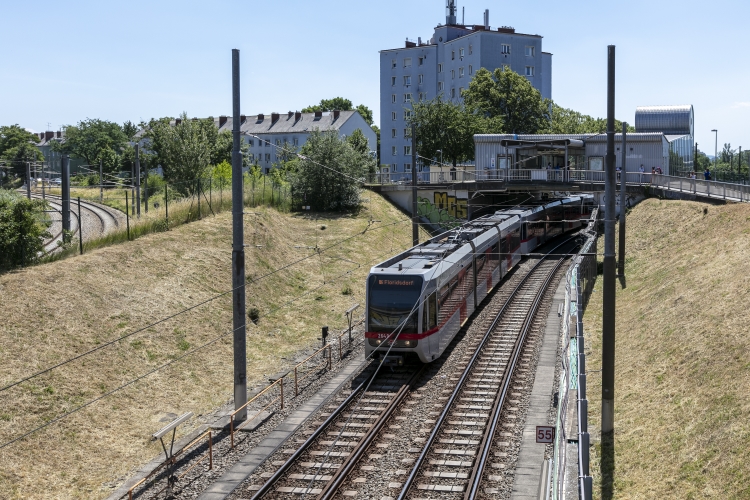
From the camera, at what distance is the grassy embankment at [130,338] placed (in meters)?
16.4

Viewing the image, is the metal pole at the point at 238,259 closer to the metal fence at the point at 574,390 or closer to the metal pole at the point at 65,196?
the metal fence at the point at 574,390

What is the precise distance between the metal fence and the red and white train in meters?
3.61

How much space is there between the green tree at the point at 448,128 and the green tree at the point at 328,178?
14176mm

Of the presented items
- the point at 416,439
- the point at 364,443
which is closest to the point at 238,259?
the point at 364,443

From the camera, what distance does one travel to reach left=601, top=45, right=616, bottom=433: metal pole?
15430mm

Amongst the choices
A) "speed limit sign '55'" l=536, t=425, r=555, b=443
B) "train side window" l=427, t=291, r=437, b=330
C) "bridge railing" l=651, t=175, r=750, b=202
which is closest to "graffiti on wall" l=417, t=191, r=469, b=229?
"bridge railing" l=651, t=175, r=750, b=202

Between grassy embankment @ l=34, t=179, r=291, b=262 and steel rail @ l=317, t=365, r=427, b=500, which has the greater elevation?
grassy embankment @ l=34, t=179, r=291, b=262

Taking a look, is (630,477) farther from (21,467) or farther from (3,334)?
(3,334)

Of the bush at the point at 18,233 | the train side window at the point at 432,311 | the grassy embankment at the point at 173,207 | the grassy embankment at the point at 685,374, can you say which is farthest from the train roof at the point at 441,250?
the grassy embankment at the point at 173,207

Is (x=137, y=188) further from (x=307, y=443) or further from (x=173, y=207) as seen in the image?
(x=307, y=443)

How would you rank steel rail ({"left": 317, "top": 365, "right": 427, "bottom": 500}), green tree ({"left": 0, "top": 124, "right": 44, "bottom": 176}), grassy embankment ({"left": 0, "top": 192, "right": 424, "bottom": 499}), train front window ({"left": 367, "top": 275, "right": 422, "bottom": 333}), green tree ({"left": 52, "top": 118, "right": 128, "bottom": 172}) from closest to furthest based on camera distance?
steel rail ({"left": 317, "top": 365, "right": 427, "bottom": 500}) < grassy embankment ({"left": 0, "top": 192, "right": 424, "bottom": 499}) < train front window ({"left": 367, "top": 275, "right": 422, "bottom": 333}) < green tree ({"left": 0, "top": 124, "right": 44, "bottom": 176}) < green tree ({"left": 52, "top": 118, "right": 128, "bottom": 172})

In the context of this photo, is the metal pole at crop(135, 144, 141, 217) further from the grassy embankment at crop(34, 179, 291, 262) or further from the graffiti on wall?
the graffiti on wall

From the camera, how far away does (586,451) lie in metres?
11.1

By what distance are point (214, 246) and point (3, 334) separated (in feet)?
43.7
